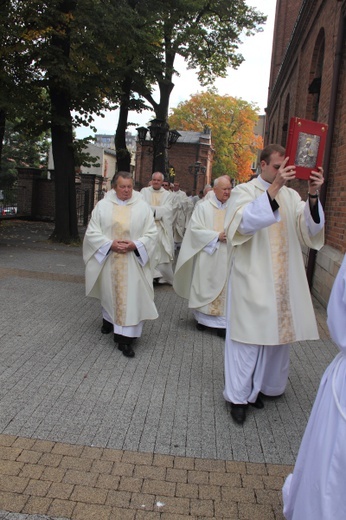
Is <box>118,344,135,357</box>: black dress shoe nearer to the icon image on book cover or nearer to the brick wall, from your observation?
→ the icon image on book cover

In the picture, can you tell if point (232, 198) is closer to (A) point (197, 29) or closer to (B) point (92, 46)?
(B) point (92, 46)

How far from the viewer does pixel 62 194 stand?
14.6 meters

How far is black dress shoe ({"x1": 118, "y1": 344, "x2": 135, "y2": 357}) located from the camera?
5232 mm

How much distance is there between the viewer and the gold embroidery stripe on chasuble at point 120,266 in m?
5.30

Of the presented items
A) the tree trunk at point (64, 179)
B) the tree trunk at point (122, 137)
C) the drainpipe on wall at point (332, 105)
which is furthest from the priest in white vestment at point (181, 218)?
the drainpipe on wall at point (332, 105)

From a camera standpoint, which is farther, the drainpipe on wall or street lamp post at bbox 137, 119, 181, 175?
street lamp post at bbox 137, 119, 181, 175

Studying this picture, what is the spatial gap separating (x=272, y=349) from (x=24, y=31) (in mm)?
11068

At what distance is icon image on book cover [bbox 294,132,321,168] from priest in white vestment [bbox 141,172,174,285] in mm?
6067

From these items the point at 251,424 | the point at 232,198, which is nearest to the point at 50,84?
the point at 232,198

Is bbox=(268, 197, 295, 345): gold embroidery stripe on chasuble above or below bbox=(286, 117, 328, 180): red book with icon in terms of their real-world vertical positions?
below

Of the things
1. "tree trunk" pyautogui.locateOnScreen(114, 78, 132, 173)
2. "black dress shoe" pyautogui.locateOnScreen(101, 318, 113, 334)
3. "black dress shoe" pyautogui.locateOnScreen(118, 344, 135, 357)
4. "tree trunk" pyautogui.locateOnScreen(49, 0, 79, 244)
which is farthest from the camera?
"tree trunk" pyautogui.locateOnScreen(114, 78, 132, 173)

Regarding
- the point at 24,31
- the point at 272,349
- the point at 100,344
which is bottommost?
the point at 100,344

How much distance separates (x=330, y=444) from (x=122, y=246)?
11.7 ft

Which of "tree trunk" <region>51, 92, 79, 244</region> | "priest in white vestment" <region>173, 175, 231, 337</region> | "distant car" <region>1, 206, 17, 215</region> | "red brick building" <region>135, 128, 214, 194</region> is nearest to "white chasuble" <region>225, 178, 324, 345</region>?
"priest in white vestment" <region>173, 175, 231, 337</region>
